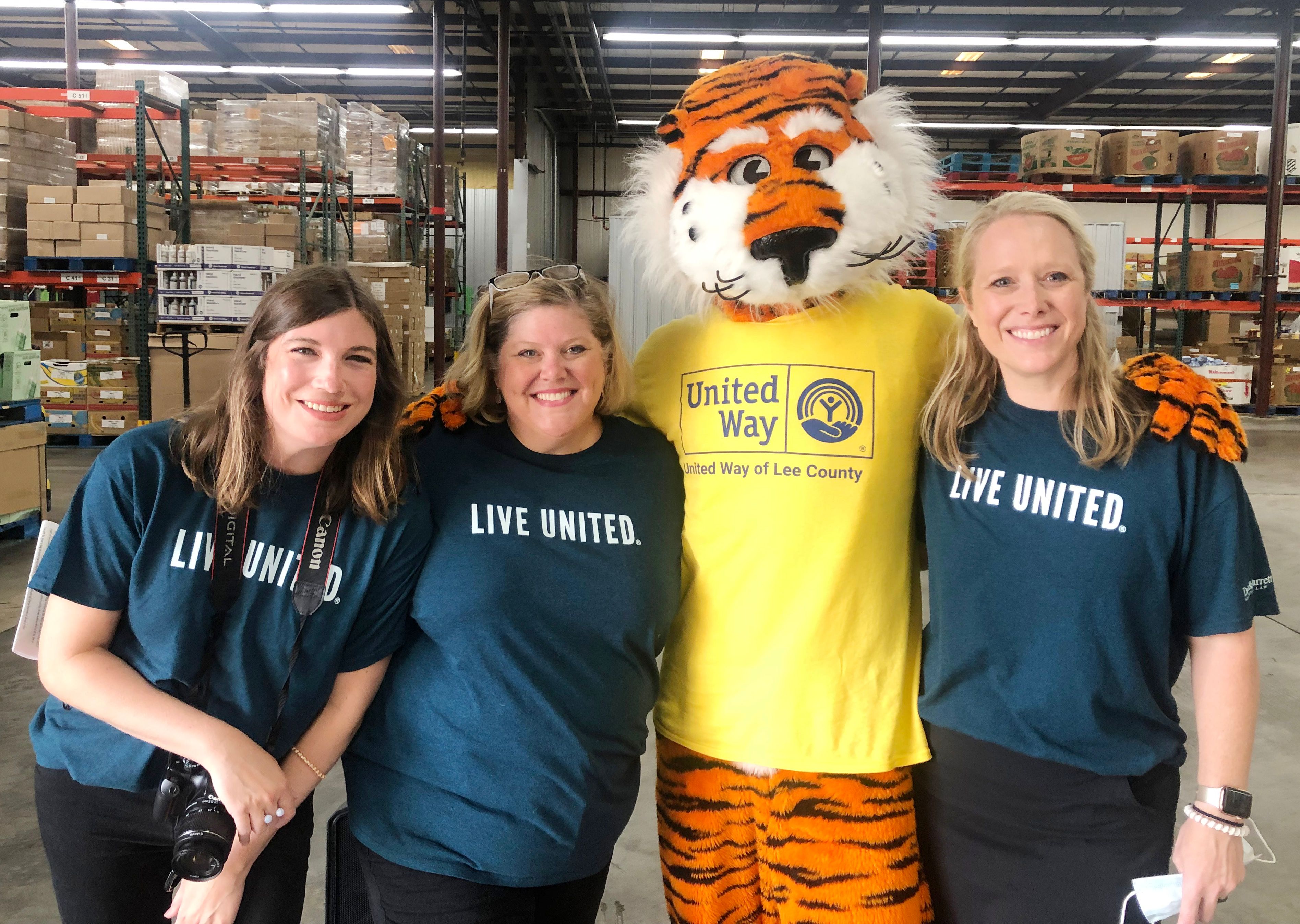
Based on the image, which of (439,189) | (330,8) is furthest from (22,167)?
(439,189)

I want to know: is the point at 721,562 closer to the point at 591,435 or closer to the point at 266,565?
the point at 591,435

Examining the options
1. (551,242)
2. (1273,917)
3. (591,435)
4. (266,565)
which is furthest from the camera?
(551,242)

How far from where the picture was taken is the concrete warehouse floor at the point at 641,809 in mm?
2461

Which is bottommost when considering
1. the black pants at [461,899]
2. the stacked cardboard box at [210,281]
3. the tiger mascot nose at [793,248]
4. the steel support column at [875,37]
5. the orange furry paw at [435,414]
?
the black pants at [461,899]

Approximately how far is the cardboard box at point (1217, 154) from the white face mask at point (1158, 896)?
11293 mm

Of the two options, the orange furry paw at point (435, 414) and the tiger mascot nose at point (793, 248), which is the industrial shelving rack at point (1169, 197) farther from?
the orange furry paw at point (435, 414)

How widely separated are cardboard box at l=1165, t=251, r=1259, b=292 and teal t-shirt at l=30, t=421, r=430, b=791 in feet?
→ 38.3

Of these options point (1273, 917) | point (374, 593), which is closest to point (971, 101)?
point (1273, 917)

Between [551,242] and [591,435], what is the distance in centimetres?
1733

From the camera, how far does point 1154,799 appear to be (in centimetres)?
141

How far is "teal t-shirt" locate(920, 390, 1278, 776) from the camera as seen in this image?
135cm

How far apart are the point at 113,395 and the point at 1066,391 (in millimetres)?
8921

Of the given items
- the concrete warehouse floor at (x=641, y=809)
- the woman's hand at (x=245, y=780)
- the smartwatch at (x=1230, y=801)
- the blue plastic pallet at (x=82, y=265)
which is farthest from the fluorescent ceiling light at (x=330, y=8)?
the smartwatch at (x=1230, y=801)

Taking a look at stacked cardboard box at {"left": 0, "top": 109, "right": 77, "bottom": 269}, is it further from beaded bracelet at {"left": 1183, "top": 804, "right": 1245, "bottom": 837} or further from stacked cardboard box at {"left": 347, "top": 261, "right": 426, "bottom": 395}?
beaded bracelet at {"left": 1183, "top": 804, "right": 1245, "bottom": 837}
